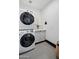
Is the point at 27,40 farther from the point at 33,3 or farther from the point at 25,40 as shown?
the point at 33,3

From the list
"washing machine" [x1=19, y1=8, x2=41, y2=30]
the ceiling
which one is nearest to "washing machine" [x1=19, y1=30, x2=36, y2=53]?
"washing machine" [x1=19, y1=8, x2=41, y2=30]

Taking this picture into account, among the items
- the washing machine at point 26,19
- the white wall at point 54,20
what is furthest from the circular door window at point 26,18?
the white wall at point 54,20

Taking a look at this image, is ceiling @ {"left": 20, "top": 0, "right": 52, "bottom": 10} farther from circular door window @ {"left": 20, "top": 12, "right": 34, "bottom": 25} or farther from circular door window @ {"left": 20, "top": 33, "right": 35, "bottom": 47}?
circular door window @ {"left": 20, "top": 33, "right": 35, "bottom": 47}

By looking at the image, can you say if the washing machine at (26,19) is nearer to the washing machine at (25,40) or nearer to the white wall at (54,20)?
the washing machine at (25,40)

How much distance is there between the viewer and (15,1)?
3.18 feet

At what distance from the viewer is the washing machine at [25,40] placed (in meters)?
2.29

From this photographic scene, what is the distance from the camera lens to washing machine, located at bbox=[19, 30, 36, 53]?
2289 mm

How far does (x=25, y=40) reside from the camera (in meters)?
2.41
